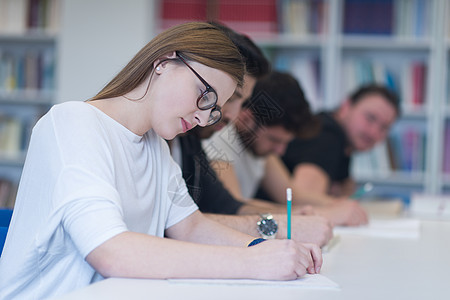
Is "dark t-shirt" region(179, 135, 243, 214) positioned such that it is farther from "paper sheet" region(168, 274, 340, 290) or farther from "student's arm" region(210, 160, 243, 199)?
"paper sheet" region(168, 274, 340, 290)

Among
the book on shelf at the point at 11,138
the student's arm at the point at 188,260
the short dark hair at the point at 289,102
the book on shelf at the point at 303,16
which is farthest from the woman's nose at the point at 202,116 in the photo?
the book on shelf at the point at 11,138

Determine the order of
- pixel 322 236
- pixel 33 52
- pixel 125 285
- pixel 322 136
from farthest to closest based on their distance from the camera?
1. pixel 33 52
2. pixel 322 136
3. pixel 322 236
4. pixel 125 285

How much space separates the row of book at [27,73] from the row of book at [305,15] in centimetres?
86

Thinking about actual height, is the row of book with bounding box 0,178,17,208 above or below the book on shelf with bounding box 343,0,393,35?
below

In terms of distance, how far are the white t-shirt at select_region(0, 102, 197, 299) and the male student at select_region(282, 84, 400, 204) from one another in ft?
5.53

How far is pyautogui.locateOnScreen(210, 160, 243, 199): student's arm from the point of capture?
1.42m

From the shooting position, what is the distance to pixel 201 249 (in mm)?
963

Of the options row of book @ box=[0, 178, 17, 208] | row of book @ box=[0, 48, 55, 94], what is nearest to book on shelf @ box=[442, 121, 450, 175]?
row of book @ box=[0, 48, 55, 94]

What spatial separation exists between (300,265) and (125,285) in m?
0.29

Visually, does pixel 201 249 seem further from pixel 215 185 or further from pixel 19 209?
pixel 215 185

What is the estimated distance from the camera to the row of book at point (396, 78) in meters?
3.61

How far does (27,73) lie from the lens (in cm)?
381

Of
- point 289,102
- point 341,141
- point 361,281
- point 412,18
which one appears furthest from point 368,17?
point 361,281

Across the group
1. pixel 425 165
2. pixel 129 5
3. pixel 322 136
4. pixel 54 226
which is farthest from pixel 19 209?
pixel 425 165
